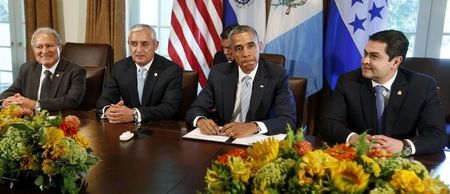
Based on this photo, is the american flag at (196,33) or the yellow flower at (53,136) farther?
the american flag at (196,33)

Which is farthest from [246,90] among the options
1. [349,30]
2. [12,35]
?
[12,35]

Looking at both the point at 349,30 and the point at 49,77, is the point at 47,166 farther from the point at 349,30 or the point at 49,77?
the point at 349,30

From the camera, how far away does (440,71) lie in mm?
3055

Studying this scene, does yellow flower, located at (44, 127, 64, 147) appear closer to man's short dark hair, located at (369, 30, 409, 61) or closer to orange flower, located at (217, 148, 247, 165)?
orange flower, located at (217, 148, 247, 165)

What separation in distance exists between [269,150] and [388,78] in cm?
135

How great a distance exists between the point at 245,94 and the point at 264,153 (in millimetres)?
1472

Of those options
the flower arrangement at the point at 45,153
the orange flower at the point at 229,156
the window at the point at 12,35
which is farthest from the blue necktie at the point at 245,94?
the window at the point at 12,35

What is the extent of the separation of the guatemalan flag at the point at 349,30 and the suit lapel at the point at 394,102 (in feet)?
4.98

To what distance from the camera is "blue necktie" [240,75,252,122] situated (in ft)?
7.95

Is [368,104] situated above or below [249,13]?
below

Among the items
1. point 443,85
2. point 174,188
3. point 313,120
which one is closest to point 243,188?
point 174,188

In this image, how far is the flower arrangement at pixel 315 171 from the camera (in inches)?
33.6

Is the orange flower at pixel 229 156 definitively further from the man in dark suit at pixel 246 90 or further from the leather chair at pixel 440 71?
the leather chair at pixel 440 71

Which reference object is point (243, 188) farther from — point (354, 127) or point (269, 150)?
point (354, 127)
